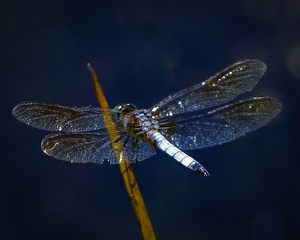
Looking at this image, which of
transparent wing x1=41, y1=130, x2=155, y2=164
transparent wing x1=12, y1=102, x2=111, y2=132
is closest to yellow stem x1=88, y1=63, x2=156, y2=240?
transparent wing x1=41, y1=130, x2=155, y2=164

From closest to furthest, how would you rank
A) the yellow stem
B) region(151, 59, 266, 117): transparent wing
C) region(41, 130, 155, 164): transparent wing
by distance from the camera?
1. the yellow stem
2. region(41, 130, 155, 164): transparent wing
3. region(151, 59, 266, 117): transparent wing

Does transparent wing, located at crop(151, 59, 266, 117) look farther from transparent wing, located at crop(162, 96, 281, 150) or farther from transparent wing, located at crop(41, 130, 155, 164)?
transparent wing, located at crop(41, 130, 155, 164)

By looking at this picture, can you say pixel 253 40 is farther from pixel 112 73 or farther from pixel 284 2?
pixel 112 73

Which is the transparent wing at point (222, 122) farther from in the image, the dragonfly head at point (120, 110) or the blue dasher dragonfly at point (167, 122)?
the dragonfly head at point (120, 110)

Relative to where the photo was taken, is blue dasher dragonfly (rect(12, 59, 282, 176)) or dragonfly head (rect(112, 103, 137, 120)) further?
dragonfly head (rect(112, 103, 137, 120))

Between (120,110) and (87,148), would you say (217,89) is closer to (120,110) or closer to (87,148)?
(120,110)

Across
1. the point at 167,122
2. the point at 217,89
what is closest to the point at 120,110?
the point at 167,122
